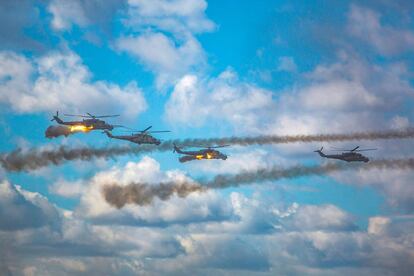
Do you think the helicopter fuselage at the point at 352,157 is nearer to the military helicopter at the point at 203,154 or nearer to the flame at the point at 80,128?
the military helicopter at the point at 203,154

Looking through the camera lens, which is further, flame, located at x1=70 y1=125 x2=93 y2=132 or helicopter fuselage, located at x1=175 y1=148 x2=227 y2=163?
helicopter fuselage, located at x1=175 y1=148 x2=227 y2=163

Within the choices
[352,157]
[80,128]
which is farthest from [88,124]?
[352,157]

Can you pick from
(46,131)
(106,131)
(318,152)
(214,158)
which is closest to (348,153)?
(318,152)

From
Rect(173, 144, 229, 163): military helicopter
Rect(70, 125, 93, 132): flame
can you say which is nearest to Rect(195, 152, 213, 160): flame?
Answer: Rect(173, 144, 229, 163): military helicopter

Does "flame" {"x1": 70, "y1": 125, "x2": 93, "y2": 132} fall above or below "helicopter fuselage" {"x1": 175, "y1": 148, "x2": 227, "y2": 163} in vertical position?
above

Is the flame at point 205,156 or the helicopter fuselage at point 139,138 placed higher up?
the helicopter fuselage at point 139,138

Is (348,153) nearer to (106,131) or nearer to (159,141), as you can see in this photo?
(159,141)

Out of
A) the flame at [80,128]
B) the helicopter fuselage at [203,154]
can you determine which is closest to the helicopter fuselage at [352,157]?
the helicopter fuselage at [203,154]

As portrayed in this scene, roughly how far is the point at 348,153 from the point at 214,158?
1213 inches

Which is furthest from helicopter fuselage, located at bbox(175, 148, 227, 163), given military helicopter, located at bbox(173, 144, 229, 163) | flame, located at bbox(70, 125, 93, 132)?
flame, located at bbox(70, 125, 93, 132)

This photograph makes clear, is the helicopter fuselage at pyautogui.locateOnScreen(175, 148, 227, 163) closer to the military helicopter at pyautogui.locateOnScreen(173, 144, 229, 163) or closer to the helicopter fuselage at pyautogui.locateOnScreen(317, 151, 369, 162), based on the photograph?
the military helicopter at pyautogui.locateOnScreen(173, 144, 229, 163)

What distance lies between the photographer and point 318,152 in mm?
135625

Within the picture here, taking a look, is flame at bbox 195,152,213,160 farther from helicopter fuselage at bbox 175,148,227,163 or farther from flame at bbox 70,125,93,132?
flame at bbox 70,125,93,132

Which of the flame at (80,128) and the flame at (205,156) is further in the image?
the flame at (205,156)
